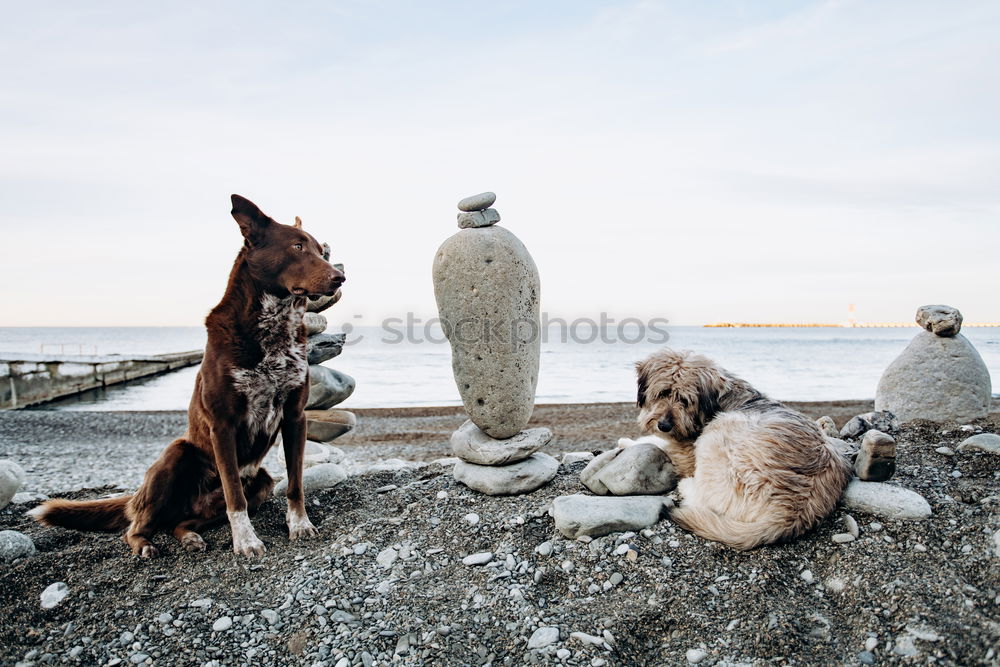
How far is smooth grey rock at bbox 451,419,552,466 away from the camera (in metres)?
6.29

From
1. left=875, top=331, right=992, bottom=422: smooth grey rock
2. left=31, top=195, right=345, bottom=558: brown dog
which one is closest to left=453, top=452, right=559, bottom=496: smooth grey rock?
left=31, top=195, right=345, bottom=558: brown dog

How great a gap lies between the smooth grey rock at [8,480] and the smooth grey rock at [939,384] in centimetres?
1065

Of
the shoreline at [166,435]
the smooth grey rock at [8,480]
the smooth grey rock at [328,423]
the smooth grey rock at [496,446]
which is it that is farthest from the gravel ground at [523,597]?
the shoreline at [166,435]

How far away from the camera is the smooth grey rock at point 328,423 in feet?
31.7

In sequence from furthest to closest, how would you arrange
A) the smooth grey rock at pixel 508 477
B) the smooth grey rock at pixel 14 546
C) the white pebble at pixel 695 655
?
the smooth grey rock at pixel 508 477 < the smooth grey rock at pixel 14 546 < the white pebble at pixel 695 655

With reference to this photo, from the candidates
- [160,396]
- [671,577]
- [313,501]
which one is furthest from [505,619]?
[160,396]

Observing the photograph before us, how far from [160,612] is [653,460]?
4085 mm

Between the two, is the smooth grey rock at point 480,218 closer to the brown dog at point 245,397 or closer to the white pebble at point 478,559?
the brown dog at point 245,397

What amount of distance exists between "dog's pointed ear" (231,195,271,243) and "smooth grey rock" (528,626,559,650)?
3.61 m

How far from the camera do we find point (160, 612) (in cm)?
448

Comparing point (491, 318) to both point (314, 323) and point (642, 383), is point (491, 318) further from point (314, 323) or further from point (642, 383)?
point (314, 323)

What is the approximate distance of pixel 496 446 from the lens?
20.7ft

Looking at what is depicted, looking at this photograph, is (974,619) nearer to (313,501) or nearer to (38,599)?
(313,501)

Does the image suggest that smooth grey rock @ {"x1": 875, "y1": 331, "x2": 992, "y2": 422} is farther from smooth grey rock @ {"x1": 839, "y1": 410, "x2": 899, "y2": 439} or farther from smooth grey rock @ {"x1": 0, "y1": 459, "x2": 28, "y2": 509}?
smooth grey rock @ {"x1": 0, "y1": 459, "x2": 28, "y2": 509}
